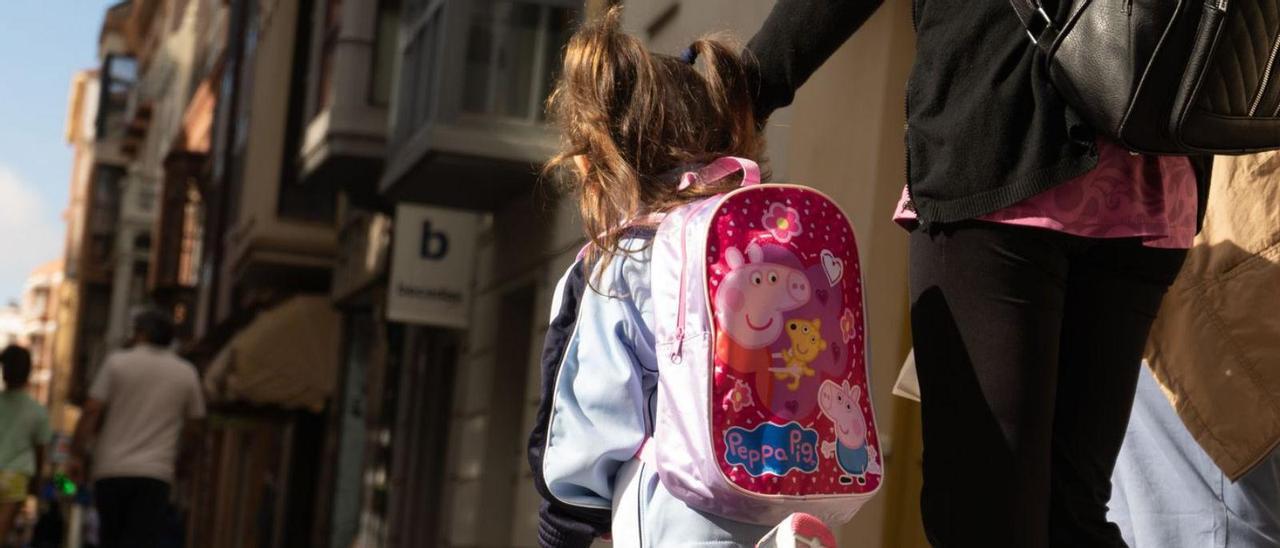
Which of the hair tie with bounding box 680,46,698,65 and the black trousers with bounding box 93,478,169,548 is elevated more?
the hair tie with bounding box 680,46,698,65

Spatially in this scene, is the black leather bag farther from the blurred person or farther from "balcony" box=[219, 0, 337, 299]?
"balcony" box=[219, 0, 337, 299]

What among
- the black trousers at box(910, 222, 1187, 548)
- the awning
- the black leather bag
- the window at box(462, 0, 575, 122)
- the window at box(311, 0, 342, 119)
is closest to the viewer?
the black leather bag

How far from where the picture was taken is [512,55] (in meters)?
13.2

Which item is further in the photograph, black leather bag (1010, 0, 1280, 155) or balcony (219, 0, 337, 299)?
balcony (219, 0, 337, 299)

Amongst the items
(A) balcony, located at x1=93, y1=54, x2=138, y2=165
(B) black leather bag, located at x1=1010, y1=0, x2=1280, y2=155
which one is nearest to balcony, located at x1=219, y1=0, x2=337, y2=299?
(B) black leather bag, located at x1=1010, y1=0, x2=1280, y2=155

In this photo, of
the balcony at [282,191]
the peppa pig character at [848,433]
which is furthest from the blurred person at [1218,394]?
the balcony at [282,191]

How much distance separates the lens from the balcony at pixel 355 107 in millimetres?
18078

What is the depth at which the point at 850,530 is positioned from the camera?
19.3 feet

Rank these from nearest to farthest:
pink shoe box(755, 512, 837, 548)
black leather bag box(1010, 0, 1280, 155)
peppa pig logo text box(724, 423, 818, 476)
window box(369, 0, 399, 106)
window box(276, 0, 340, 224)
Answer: black leather bag box(1010, 0, 1280, 155), pink shoe box(755, 512, 837, 548), peppa pig logo text box(724, 423, 818, 476), window box(369, 0, 399, 106), window box(276, 0, 340, 224)

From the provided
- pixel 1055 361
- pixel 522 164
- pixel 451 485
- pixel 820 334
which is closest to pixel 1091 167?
pixel 1055 361

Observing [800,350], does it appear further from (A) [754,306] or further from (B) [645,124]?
(B) [645,124]

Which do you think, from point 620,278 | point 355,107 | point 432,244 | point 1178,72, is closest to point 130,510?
point 432,244

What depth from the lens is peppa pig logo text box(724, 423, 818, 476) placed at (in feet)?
10.2

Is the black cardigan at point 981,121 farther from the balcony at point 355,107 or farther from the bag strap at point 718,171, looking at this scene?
the balcony at point 355,107
